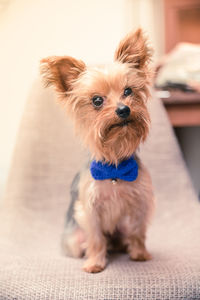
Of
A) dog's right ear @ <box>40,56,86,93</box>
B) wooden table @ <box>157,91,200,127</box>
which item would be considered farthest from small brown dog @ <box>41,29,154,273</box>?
wooden table @ <box>157,91,200,127</box>

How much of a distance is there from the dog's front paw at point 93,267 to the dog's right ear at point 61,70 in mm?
566

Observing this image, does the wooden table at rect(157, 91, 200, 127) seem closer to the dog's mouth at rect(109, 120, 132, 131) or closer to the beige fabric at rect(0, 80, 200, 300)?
the beige fabric at rect(0, 80, 200, 300)

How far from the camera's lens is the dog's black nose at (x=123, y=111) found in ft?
3.29

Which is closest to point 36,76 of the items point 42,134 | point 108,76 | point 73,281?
point 42,134

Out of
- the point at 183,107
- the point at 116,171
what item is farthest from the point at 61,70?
the point at 183,107

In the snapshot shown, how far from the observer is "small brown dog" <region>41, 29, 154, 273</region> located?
1047mm

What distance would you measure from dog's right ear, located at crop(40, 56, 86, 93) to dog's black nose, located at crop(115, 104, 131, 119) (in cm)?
18

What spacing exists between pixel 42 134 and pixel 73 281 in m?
0.90

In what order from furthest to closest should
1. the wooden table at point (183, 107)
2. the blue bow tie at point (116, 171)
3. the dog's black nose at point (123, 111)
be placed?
1. the wooden table at point (183, 107)
2. the blue bow tie at point (116, 171)
3. the dog's black nose at point (123, 111)

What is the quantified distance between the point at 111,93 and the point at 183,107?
0.93 meters

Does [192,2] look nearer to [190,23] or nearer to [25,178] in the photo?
[190,23]

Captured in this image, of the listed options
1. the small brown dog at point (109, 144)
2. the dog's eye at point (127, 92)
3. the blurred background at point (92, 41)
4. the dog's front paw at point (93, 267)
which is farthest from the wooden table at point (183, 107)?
the dog's front paw at point (93, 267)

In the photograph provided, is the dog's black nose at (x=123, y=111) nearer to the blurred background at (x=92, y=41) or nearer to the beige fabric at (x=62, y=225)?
the beige fabric at (x=62, y=225)

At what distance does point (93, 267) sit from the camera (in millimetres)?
1190
